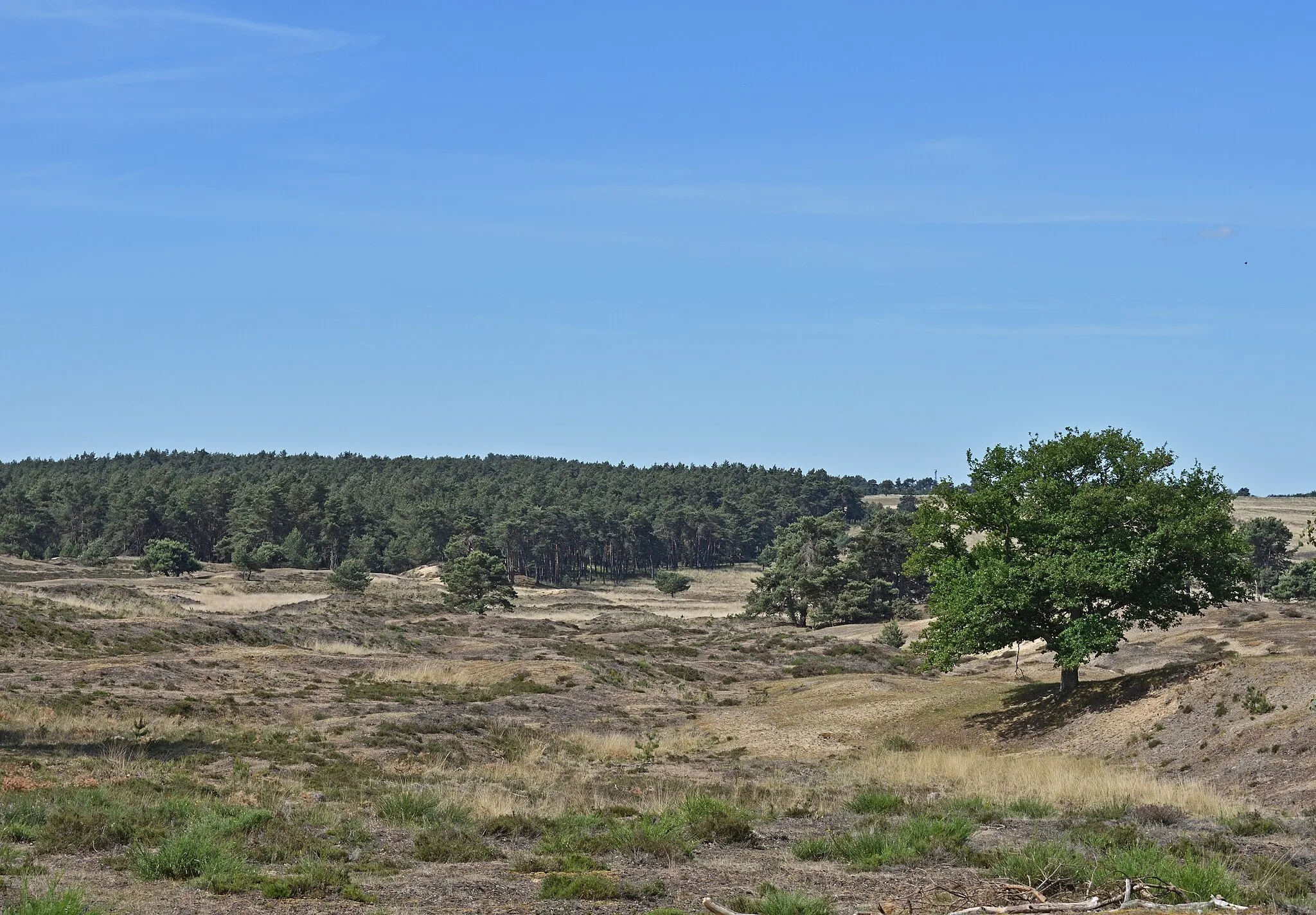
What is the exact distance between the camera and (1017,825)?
20.4 m

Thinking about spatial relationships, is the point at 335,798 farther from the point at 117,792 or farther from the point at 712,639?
the point at 712,639

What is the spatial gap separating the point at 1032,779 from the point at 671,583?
130921 millimetres

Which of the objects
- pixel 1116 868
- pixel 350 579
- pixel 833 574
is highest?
pixel 833 574

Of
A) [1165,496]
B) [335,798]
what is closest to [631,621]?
[1165,496]

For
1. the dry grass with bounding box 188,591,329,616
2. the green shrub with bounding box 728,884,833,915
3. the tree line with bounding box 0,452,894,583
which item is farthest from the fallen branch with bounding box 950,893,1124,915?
the tree line with bounding box 0,452,894,583

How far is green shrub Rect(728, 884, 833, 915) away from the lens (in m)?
13.1

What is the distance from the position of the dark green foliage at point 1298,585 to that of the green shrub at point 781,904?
94.6 meters

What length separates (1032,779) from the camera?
2694 centimetres

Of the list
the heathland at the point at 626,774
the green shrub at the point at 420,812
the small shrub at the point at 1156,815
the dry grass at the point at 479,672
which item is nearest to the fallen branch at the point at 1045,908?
the heathland at the point at 626,774

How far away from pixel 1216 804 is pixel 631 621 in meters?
78.3

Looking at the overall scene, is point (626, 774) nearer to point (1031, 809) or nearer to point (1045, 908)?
point (1031, 809)

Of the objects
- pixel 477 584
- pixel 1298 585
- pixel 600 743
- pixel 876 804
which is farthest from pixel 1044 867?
pixel 1298 585

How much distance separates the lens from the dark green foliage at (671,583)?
157 meters

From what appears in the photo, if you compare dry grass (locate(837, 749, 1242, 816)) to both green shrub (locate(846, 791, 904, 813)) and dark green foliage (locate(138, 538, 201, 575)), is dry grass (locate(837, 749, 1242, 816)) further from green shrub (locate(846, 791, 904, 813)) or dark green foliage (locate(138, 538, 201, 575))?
dark green foliage (locate(138, 538, 201, 575))
